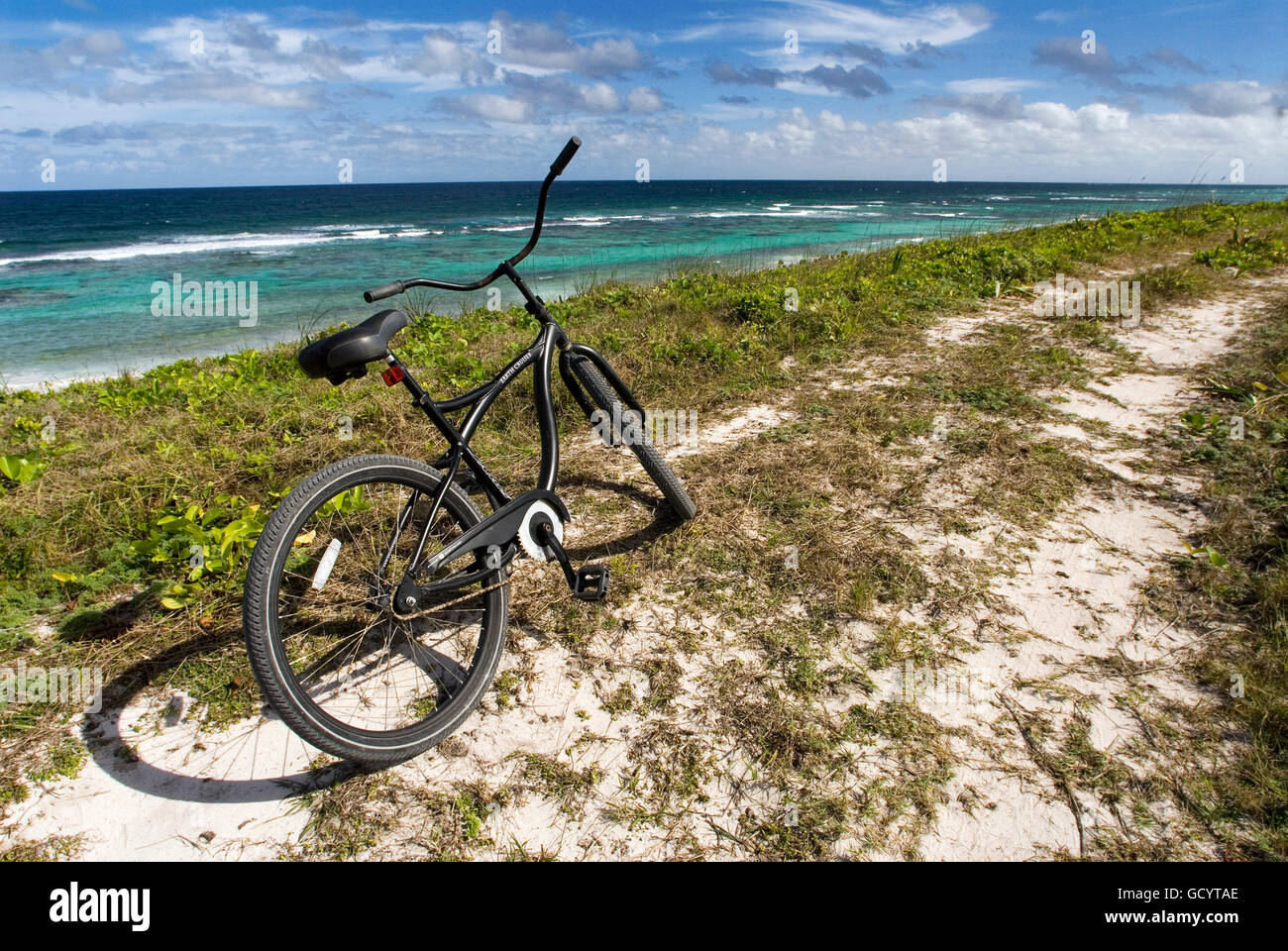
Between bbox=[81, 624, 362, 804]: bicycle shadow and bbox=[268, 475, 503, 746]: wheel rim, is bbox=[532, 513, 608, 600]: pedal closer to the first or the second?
bbox=[268, 475, 503, 746]: wheel rim

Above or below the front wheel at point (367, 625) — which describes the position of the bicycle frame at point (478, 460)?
above

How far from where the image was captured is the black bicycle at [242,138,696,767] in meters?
2.23

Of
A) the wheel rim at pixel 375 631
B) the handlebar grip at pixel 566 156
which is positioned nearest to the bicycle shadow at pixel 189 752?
the wheel rim at pixel 375 631

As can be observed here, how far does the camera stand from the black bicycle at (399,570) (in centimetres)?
223

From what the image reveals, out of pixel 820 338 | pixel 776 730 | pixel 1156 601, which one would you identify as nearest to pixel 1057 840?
pixel 776 730

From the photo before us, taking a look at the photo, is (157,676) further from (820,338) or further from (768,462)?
(820,338)

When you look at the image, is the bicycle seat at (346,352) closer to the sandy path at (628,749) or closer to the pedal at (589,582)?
the pedal at (589,582)

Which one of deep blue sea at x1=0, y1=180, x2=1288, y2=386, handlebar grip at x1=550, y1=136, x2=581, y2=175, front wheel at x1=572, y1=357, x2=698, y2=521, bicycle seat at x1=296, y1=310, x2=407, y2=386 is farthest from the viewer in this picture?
deep blue sea at x1=0, y1=180, x2=1288, y2=386

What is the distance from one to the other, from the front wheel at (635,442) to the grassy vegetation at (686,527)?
0.16 m

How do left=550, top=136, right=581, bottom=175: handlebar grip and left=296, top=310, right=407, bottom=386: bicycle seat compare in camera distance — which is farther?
left=550, top=136, right=581, bottom=175: handlebar grip

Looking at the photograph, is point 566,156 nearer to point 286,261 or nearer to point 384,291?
point 384,291

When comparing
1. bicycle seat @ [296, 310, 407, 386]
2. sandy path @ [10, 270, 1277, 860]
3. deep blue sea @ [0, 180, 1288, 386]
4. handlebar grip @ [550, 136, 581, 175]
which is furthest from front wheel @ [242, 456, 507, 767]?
deep blue sea @ [0, 180, 1288, 386]

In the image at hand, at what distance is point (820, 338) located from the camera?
291 inches

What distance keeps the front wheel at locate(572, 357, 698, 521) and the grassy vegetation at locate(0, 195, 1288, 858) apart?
16cm
